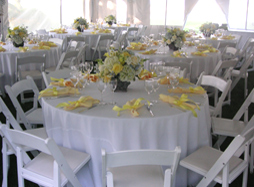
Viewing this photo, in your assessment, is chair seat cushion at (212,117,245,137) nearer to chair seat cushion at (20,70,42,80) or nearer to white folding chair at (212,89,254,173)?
white folding chair at (212,89,254,173)

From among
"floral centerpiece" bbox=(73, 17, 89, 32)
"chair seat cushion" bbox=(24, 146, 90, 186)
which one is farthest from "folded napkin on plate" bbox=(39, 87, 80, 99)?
"floral centerpiece" bbox=(73, 17, 89, 32)

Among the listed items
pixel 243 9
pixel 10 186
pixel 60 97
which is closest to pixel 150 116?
pixel 60 97

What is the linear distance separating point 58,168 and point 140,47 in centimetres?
429

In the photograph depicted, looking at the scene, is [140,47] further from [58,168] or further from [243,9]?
[243,9]

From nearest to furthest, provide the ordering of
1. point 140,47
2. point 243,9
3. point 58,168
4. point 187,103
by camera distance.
Answer: point 58,168
point 187,103
point 140,47
point 243,9

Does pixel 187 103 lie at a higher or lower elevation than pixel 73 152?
higher

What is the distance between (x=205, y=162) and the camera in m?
2.40

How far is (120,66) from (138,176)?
40.8 inches

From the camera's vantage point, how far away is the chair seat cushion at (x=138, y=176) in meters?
2.12

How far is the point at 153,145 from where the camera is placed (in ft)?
8.09

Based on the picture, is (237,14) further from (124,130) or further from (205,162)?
(124,130)

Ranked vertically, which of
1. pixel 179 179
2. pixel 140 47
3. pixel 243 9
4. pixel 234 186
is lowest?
pixel 234 186

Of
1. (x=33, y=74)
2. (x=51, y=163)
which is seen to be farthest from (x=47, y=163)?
(x=33, y=74)

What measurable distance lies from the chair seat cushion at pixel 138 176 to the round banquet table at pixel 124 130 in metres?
0.21
